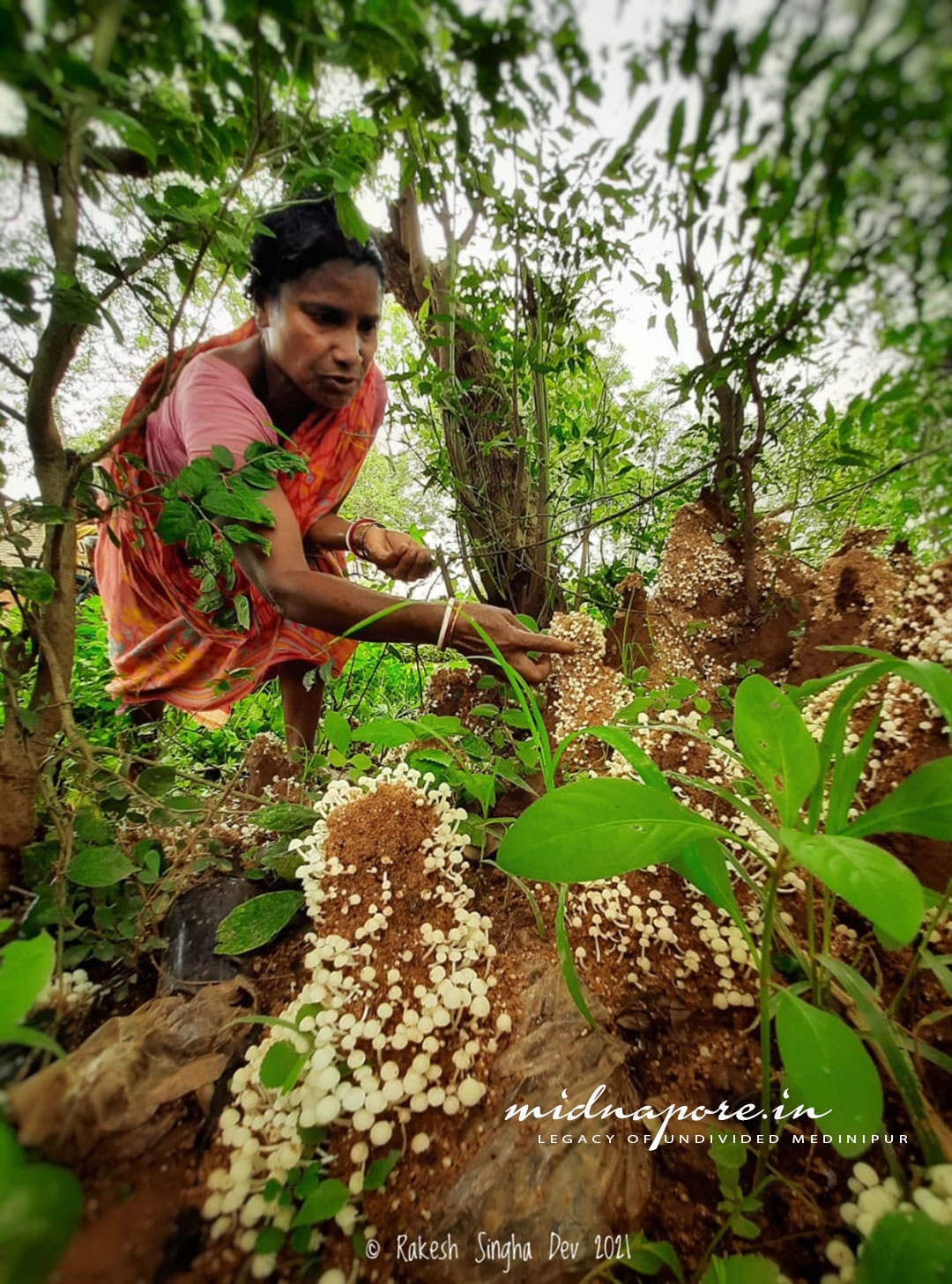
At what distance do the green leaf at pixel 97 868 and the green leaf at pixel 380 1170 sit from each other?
1.24 feet

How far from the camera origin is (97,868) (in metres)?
0.54

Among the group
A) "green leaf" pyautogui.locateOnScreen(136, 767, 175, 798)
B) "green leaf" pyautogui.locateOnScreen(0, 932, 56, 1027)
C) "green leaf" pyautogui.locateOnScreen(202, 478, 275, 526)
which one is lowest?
"green leaf" pyautogui.locateOnScreen(136, 767, 175, 798)

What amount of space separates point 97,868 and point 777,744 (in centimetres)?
71

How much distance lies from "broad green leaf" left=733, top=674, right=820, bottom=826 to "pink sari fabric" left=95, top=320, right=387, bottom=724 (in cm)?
83

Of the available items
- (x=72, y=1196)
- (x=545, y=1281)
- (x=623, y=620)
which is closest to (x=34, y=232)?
(x=72, y=1196)

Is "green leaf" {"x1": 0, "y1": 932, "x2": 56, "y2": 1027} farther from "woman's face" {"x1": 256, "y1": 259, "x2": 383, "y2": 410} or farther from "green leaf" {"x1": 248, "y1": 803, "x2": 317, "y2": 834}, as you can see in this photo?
"woman's face" {"x1": 256, "y1": 259, "x2": 383, "y2": 410}

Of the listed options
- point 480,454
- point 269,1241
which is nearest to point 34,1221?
point 269,1241

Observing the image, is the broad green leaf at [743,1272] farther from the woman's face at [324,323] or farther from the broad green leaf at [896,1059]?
the woman's face at [324,323]

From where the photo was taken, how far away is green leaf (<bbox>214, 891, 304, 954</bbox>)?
0.55 metres

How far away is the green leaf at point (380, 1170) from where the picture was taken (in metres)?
0.37

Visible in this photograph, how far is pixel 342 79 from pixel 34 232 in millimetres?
331

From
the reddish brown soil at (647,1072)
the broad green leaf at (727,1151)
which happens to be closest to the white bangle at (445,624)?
the reddish brown soil at (647,1072)

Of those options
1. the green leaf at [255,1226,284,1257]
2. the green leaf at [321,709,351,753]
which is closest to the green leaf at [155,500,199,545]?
the green leaf at [321,709,351,753]

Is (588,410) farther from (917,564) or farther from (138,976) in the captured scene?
(138,976)
